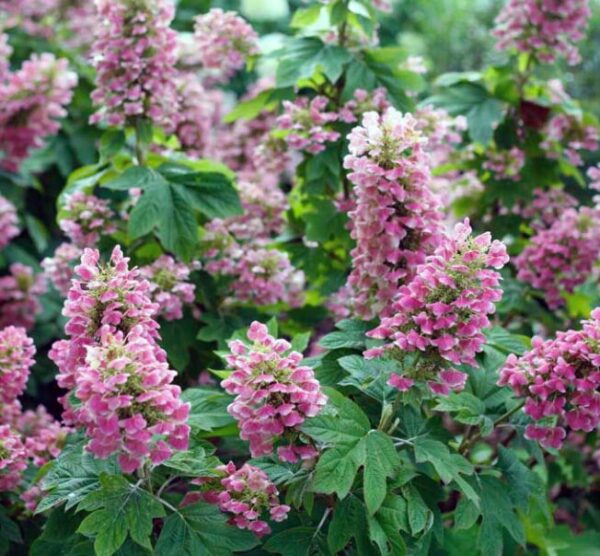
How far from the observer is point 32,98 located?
10.3 ft

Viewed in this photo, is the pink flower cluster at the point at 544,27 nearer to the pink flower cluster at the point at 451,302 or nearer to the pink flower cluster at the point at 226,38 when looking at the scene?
the pink flower cluster at the point at 226,38

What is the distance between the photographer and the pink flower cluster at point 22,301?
10.6 feet

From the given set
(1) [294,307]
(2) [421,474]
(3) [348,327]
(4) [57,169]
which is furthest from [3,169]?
(2) [421,474]

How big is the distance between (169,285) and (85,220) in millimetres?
367

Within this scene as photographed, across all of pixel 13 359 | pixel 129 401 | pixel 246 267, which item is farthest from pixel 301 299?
pixel 129 401

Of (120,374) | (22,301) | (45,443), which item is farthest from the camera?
(22,301)

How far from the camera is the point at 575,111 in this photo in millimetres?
3045

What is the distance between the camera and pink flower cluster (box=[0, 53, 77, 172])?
123 inches

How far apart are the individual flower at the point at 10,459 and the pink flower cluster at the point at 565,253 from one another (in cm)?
159

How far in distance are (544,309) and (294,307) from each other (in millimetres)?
836

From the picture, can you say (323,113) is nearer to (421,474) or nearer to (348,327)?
(348,327)

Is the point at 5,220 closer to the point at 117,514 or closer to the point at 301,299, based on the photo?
the point at 301,299

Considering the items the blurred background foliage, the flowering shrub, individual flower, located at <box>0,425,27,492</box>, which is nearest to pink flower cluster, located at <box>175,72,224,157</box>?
the flowering shrub

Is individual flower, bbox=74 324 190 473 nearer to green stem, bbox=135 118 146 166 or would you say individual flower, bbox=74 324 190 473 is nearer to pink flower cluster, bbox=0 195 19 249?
green stem, bbox=135 118 146 166
